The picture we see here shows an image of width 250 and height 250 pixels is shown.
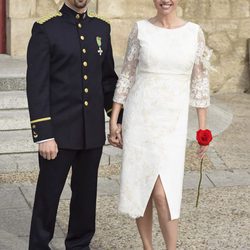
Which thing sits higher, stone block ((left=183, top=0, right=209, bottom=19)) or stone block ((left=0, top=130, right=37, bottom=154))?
stone block ((left=183, top=0, right=209, bottom=19))

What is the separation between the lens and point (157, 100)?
4.86m

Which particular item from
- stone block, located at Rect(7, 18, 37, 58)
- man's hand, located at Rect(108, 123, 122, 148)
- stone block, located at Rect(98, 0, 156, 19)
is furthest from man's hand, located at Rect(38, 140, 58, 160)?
stone block, located at Rect(98, 0, 156, 19)

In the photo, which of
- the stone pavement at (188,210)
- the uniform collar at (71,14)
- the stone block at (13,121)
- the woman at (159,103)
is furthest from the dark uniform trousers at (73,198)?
the stone block at (13,121)

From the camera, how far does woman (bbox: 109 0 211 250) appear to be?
15.8 feet

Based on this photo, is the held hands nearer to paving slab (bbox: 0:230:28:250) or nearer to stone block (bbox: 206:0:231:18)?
paving slab (bbox: 0:230:28:250)

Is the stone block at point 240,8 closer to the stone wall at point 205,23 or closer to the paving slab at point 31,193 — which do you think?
the stone wall at point 205,23

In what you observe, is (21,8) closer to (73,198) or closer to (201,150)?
(73,198)

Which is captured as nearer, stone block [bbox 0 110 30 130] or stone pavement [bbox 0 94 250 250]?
stone pavement [bbox 0 94 250 250]

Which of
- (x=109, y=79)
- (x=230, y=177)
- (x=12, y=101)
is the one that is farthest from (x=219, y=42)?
(x=109, y=79)

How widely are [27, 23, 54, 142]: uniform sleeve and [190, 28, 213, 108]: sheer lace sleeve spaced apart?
0.81 m

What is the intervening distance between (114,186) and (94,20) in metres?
2.12

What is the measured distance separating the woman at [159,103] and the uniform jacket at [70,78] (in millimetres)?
117

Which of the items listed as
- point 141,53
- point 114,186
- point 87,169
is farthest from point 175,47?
point 114,186

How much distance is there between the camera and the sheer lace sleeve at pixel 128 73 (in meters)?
4.93
